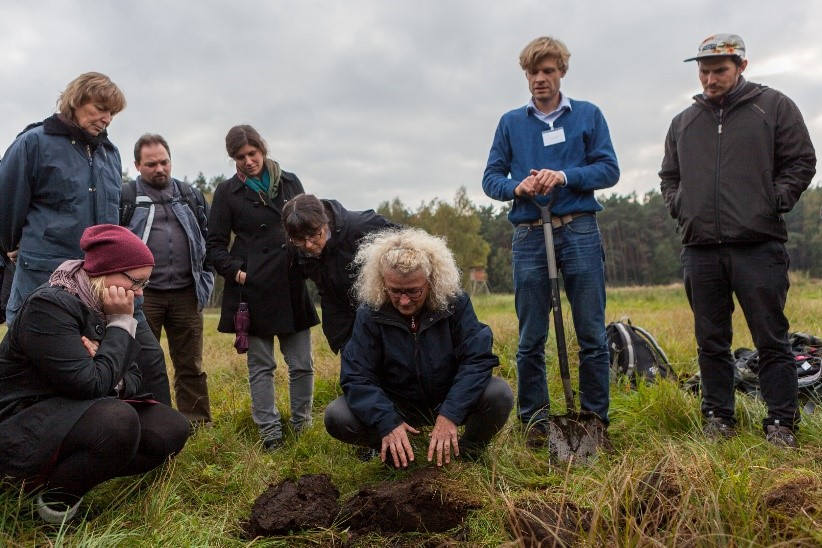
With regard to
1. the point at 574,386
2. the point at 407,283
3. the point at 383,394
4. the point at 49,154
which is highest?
the point at 49,154

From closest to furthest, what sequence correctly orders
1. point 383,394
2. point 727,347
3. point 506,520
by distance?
point 506,520 < point 383,394 < point 727,347

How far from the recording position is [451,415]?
3.23 metres

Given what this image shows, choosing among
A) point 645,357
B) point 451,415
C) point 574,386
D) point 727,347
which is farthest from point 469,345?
point 645,357

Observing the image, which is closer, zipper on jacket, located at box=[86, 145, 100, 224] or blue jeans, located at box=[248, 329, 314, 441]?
zipper on jacket, located at box=[86, 145, 100, 224]

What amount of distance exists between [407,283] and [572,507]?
49.3 inches

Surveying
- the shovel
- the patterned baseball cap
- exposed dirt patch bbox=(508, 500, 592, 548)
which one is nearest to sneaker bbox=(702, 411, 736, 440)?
the shovel

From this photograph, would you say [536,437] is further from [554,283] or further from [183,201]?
[183,201]

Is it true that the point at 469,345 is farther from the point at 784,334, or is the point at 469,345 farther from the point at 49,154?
the point at 49,154

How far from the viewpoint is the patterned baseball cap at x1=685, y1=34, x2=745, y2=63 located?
3803mm

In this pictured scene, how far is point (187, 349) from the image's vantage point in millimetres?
4812

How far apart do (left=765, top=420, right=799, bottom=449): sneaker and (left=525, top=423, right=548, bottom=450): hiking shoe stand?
116 centimetres

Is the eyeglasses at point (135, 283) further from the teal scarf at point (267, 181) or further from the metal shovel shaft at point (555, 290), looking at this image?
the metal shovel shaft at point (555, 290)

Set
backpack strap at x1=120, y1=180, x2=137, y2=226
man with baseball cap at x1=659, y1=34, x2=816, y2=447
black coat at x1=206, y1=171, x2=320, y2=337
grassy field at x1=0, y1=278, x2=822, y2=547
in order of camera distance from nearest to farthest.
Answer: grassy field at x1=0, y1=278, x2=822, y2=547, man with baseball cap at x1=659, y1=34, x2=816, y2=447, black coat at x1=206, y1=171, x2=320, y2=337, backpack strap at x1=120, y1=180, x2=137, y2=226

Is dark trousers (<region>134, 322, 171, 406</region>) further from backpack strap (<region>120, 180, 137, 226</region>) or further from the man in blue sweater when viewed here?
the man in blue sweater
